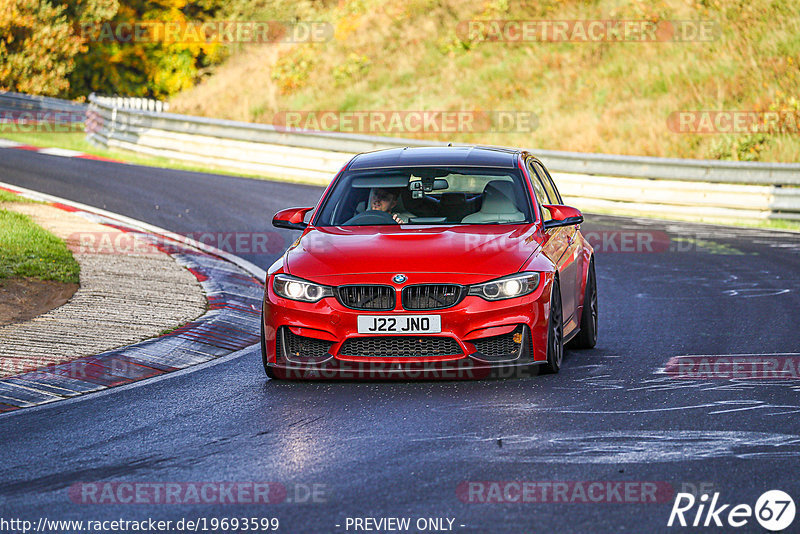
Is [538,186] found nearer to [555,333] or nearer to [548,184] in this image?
[548,184]

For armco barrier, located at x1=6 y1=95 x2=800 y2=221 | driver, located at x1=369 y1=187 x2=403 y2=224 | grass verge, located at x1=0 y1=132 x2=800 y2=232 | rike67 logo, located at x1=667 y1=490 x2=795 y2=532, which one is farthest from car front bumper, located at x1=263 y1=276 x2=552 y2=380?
armco barrier, located at x1=6 y1=95 x2=800 y2=221

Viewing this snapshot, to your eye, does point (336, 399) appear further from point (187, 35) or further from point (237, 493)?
point (187, 35)

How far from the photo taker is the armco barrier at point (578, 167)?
20.2 m

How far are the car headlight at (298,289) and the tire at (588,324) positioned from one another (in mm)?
2569

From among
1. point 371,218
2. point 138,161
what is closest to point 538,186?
point 371,218

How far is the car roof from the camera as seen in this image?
380 inches

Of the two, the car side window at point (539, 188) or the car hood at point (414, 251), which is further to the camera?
the car side window at point (539, 188)

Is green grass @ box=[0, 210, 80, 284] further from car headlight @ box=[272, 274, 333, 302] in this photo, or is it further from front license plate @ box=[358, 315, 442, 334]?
front license plate @ box=[358, 315, 442, 334]

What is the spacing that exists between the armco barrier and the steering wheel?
1214 centimetres

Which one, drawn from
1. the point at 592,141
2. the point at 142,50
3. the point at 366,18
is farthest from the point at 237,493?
the point at 142,50

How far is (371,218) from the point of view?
9297mm

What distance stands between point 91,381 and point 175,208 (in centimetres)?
1081

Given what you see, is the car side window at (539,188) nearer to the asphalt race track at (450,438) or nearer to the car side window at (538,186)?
the car side window at (538,186)

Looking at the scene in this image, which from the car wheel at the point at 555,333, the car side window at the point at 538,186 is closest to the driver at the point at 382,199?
the car side window at the point at 538,186
